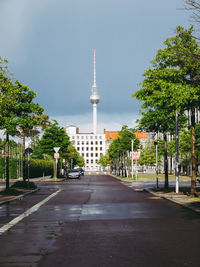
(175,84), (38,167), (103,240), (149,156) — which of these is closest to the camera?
(103,240)

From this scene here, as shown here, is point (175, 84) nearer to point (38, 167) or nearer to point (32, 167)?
point (32, 167)

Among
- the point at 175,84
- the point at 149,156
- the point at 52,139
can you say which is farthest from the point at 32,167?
the point at 175,84

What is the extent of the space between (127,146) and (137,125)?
134 ft

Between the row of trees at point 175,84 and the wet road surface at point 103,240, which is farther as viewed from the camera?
the row of trees at point 175,84

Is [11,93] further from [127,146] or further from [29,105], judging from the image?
[127,146]

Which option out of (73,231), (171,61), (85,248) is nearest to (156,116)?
(171,61)

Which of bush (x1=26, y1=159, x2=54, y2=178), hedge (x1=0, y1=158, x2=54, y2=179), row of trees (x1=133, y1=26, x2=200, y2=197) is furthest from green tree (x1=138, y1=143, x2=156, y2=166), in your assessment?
row of trees (x1=133, y1=26, x2=200, y2=197)

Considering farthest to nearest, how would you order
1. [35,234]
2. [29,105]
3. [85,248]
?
1. [29,105]
2. [35,234]
3. [85,248]

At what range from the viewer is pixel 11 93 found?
72.6 ft

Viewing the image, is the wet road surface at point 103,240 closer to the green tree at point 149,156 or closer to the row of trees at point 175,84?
the row of trees at point 175,84

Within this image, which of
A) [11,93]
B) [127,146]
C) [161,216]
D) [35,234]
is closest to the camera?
[35,234]

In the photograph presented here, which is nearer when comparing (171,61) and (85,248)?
(85,248)

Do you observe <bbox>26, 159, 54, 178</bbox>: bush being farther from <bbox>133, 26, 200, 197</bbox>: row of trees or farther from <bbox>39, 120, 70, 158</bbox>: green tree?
<bbox>133, 26, 200, 197</bbox>: row of trees

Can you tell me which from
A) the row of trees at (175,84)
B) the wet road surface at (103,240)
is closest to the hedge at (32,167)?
the row of trees at (175,84)
